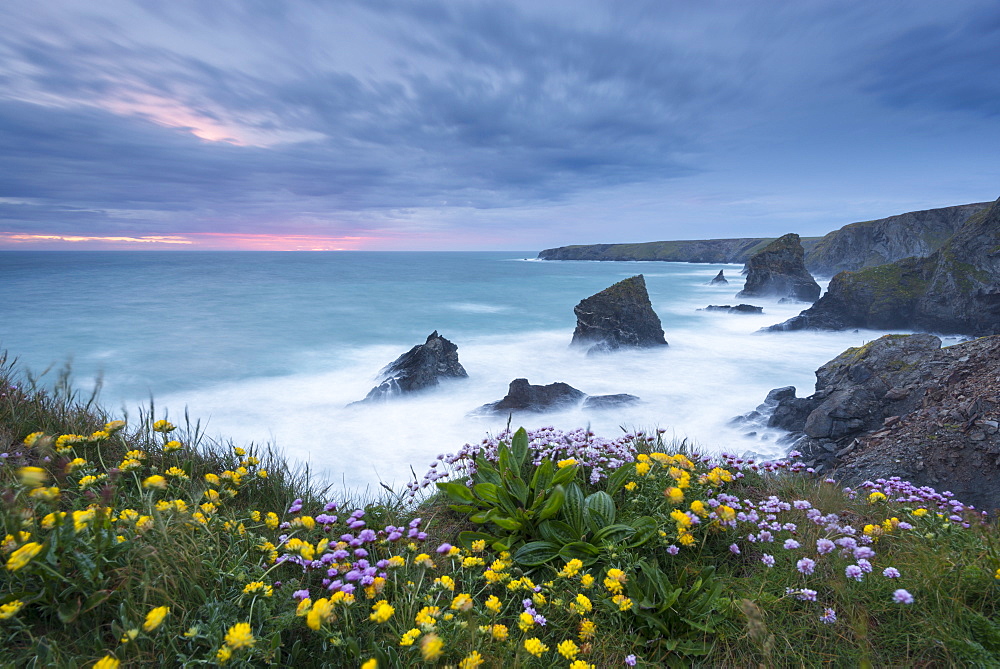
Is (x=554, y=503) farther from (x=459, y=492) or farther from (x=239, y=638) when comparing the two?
(x=239, y=638)

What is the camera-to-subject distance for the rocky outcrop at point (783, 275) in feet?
145

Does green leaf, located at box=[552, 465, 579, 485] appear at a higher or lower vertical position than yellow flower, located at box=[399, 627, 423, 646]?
lower

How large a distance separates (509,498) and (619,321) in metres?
21.6

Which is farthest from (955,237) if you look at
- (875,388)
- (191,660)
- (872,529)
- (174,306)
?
(174,306)

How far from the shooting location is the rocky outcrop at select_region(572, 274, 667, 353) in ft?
78.5

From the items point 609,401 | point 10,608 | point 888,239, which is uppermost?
point 888,239

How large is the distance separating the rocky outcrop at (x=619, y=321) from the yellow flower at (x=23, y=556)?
22.7 m

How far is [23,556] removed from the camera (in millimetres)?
1808

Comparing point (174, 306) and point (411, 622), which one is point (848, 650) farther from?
point (174, 306)

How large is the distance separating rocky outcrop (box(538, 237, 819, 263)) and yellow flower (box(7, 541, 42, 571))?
123m

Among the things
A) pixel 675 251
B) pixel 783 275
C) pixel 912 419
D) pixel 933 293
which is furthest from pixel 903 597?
pixel 675 251

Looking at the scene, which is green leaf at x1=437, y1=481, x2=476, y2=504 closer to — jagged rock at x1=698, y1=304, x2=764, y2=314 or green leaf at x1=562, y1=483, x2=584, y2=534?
green leaf at x1=562, y1=483, x2=584, y2=534

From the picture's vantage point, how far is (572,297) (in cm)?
5244

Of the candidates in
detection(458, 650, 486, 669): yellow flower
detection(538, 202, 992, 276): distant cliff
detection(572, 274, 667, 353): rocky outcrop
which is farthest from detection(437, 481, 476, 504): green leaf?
detection(538, 202, 992, 276): distant cliff
